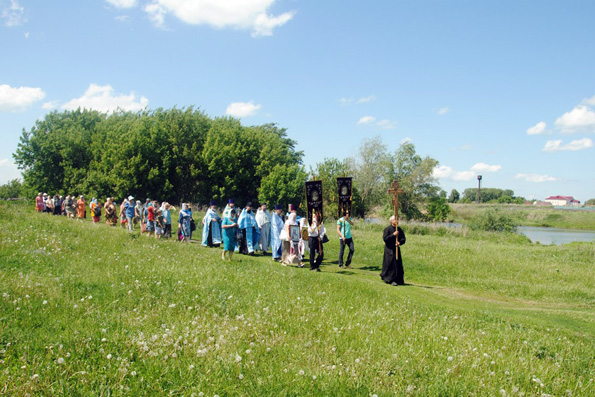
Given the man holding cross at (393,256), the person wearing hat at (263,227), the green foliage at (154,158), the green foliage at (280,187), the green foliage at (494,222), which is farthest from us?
the green foliage at (280,187)

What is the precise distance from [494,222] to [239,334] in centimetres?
3791

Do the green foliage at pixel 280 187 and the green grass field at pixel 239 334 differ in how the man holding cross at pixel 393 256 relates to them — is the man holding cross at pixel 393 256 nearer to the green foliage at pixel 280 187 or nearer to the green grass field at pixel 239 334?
the green grass field at pixel 239 334

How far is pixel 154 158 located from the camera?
168ft

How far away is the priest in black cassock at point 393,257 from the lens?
47.4 feet

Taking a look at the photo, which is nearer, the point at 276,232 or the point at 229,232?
the point at 229,232

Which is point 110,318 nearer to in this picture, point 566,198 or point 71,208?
point 71,208

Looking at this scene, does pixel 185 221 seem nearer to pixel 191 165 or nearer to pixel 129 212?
pixel 129 212

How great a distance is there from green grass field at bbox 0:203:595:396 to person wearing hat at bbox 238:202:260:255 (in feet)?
21.8

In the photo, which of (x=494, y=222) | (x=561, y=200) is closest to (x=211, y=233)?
(x=494, y=222)

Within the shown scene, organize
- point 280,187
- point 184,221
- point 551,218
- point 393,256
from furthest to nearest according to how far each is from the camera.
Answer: point 551,218 → point 280,187 → point 184,221 → point 393,256

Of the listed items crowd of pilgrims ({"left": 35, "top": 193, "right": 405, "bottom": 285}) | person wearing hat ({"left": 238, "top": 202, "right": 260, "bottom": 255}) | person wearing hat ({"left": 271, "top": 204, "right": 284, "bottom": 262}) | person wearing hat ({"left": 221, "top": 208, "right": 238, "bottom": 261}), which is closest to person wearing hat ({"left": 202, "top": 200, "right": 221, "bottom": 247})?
crowd of pilgrims ({"left": 35, "top": 193, "right": 405, "bottom": 285})

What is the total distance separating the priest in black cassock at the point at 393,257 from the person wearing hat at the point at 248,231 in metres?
6.65

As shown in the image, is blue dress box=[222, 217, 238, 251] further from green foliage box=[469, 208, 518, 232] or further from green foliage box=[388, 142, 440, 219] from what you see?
green foliage box=[388, 142, 440, 219]

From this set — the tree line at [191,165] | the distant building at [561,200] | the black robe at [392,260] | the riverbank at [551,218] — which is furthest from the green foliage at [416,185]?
the distant building at [561,200]
